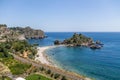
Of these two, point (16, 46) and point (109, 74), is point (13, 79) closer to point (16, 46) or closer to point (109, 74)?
point (109, 74)

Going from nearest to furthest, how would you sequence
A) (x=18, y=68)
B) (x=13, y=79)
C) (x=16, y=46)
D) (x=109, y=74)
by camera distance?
(x=13, y=79)
(x=18, y=68)
(x=109, y=74)
(x=16, y=46)

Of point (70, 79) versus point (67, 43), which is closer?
point (70, 79)

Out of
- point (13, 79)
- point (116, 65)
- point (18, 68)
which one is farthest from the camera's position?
point (116, 65)

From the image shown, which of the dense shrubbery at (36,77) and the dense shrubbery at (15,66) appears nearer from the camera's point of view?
the dense shrubbery at (36,77)

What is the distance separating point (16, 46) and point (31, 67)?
153 ft

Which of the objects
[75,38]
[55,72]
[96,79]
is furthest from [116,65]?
[75,38]

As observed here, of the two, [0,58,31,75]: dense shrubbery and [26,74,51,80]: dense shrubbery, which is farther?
[0,58,31,75]: dense shrubbery

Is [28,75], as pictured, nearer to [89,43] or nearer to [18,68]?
[18,68]

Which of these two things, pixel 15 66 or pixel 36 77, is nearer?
pixel 36 77

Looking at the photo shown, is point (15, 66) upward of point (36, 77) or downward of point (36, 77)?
upward

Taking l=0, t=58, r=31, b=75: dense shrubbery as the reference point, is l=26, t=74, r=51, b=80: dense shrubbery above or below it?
below

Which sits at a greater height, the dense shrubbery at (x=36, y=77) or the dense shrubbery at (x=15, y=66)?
the dense shrubbery at (x=15, y=66)

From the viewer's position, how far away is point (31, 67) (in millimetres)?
66688

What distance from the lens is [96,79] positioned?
6731 cm
